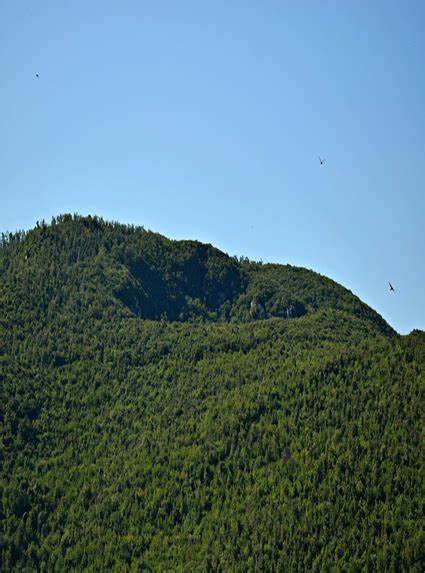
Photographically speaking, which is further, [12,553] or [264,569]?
[12,553]

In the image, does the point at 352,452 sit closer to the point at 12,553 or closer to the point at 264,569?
the point at 264,569

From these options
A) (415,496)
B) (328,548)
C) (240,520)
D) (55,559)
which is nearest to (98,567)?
(55,559)

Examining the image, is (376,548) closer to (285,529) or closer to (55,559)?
(285,529)

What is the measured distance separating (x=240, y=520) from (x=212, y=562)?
29.4 ft

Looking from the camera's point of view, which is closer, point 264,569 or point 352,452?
point 264,569

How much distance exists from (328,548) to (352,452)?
1927 cm

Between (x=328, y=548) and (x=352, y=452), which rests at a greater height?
(x=352, y=452)

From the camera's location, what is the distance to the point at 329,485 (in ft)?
638

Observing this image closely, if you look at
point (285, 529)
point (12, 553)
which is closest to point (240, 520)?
point (285, 529)

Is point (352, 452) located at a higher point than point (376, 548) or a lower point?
higher

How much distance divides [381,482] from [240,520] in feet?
68.6

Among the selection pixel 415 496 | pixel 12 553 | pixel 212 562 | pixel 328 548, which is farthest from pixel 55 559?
pixel 415 496

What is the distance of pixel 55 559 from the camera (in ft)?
647

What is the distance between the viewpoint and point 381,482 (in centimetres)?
19362
